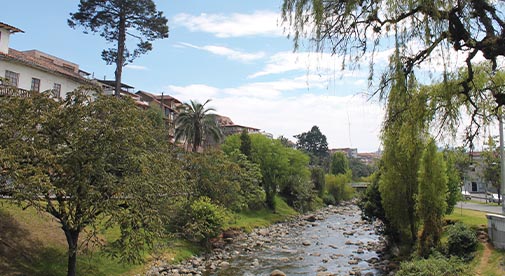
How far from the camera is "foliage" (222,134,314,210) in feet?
171

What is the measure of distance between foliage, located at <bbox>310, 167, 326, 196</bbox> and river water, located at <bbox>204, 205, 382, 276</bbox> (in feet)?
86.4

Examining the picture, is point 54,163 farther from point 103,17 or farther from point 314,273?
point 103,17

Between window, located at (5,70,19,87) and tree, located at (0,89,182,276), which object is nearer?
tree, located at (0,89,182,276)

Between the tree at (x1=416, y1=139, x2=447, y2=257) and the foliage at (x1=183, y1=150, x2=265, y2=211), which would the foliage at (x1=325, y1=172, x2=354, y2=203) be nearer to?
the foliage at (x1=183, y1=150, x2=265, y2=211)

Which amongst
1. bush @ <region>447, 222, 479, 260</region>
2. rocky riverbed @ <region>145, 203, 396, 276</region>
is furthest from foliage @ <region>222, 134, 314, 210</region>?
bush @ <region>447, 222, 479, 260</region>

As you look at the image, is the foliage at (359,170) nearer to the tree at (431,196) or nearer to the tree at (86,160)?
the tree at (431,196)

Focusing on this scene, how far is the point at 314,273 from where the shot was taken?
22.4m

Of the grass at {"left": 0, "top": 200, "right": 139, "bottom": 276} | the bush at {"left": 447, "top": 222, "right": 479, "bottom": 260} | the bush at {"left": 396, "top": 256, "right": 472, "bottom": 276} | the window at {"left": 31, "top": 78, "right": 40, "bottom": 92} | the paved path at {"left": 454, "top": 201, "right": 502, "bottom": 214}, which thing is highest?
the window at {"left": 31, "top": 78, "right": 40, "bottom": 92}

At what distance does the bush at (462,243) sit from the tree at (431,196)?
1.34 metres

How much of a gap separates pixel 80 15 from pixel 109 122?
23.7m

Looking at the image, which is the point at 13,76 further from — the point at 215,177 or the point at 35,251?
the point at 35,251

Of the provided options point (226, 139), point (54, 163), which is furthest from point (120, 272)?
point (226, 139)

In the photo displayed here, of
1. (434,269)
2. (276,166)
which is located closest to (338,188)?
(276,166)

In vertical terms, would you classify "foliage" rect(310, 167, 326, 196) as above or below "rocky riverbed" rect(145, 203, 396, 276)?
above
